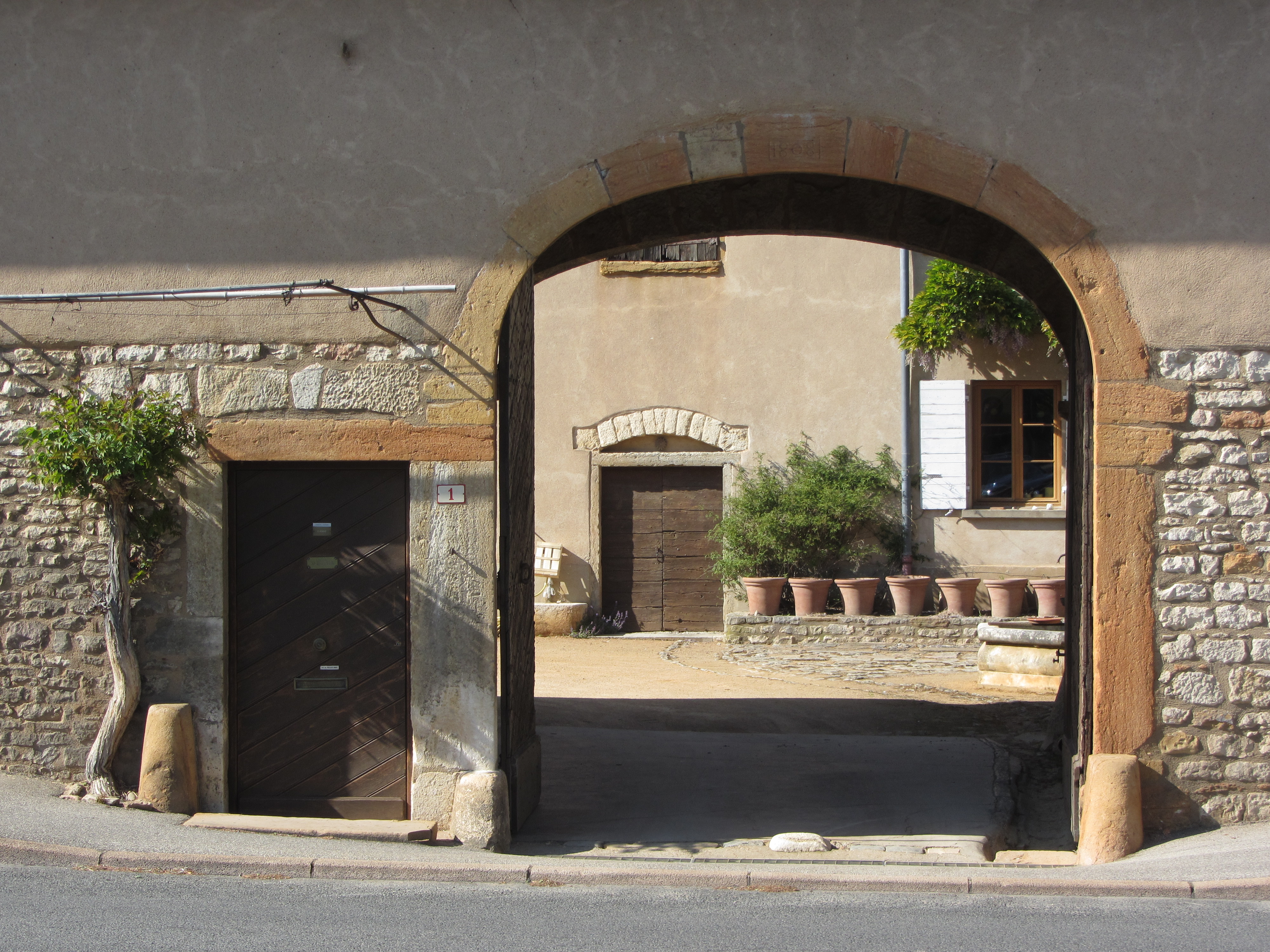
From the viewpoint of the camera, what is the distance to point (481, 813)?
5059mm

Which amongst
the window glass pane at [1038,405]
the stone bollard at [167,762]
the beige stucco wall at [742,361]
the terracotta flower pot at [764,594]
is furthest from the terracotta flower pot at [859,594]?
the stone bollard at [167,762]

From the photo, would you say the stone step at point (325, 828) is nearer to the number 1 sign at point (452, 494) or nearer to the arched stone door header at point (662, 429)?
the number 1 sign at point (452, 494)

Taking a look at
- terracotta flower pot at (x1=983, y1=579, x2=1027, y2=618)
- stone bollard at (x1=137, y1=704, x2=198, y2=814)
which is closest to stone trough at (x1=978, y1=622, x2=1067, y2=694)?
terracotta flower pot at (x1=983, y1=579, x2=1027, y2=618)

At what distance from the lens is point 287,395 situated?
5250 millimetres

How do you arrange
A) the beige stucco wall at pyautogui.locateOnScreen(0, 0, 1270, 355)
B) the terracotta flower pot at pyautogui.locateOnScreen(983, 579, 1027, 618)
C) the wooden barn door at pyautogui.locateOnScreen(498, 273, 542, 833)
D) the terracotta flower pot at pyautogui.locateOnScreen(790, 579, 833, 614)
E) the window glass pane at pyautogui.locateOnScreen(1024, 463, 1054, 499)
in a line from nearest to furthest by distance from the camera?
the beige stucco wall at pyautogui.locateOnScreen(0, 0, 1270, 355)
the wooden barn door at pyautogui.locateOnScreen(498, 273, 542, 833)
the terracotta flower pot at pyautogui.locateOnScreen(983, 579, 1027, 618)
the terracotta flower pot at pyautogui.locateOnScreen(790, 579, 833, 614)
the window glass pane at pyautogui.locateOnScreen(1024, 463, 1054, 499)

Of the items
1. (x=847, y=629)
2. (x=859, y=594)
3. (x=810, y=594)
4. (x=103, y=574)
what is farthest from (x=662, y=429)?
(x=103, y=574)

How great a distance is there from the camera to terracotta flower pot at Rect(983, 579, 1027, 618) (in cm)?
1202

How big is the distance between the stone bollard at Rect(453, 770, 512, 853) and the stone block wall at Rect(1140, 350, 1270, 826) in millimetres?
2763

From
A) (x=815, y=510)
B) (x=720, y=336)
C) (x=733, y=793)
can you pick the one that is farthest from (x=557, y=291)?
(x=733, y=793)

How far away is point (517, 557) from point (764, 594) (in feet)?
21.9

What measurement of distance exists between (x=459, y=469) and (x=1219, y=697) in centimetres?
339

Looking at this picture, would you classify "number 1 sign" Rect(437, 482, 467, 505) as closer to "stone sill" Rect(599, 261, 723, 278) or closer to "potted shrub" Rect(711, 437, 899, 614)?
"potted shrub" Rect(711, 437, 899, 614)

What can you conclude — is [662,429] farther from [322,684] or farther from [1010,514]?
[322,684]

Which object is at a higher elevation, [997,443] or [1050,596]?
[997,443]
